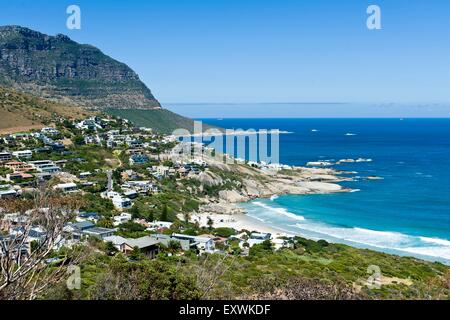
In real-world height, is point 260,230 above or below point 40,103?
below

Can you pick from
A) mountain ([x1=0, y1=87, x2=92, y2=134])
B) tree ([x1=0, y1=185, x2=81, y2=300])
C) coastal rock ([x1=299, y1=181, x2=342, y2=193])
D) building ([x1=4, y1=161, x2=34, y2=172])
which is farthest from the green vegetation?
mountain ([x1=0, y1=87, x2=92, y2=134])

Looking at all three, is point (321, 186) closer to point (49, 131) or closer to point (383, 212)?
point (383, 212)

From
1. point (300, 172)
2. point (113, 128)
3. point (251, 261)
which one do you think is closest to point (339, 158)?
point (300, 172)

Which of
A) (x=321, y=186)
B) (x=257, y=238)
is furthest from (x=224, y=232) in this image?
(x=321, y=186)

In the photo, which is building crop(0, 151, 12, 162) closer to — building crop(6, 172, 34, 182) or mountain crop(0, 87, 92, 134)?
building crop(6, 172, 34, 182)

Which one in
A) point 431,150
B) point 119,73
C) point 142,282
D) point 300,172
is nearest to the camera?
point 142,282

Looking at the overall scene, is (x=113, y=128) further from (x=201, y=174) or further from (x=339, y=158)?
(x=339, y=158)
